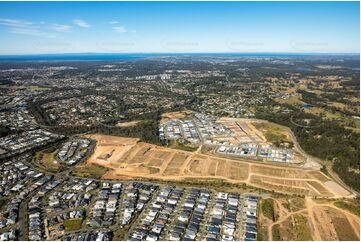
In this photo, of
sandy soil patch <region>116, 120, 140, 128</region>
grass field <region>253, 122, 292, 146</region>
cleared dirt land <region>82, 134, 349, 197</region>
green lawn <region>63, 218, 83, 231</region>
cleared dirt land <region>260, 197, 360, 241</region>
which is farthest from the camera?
sandy soil patch <region>116, 120, 140, 128</region>

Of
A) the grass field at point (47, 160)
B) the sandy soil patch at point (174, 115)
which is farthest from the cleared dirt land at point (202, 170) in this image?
the sandy soil patch at point (174, 115)

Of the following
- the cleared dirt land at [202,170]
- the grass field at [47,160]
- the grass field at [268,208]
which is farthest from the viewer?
the grass field at [47,160]

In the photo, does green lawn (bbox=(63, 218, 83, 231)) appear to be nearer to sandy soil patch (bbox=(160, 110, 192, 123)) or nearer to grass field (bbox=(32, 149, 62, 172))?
grass field (bbox=(32, 149, 62, 172))

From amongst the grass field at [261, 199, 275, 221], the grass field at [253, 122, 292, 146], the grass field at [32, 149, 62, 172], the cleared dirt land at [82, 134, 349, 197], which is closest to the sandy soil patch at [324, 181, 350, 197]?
the cleared dirt land at [82, 134, 349, 197]

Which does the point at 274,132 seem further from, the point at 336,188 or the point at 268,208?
the point at 268,208

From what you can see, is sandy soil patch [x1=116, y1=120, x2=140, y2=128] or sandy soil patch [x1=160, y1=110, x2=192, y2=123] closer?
sandy soil patch [x1=116, y1=120, x2=140, y2=128]

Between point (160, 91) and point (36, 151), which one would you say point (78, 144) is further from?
point (160, 91)

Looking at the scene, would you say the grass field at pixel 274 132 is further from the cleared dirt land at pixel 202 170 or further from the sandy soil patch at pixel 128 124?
the sandy soil patch at pixel 128 124

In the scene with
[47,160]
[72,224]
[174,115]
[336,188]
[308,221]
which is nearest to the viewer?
[72,224]

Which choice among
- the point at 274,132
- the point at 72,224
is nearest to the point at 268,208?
the point at 72,224

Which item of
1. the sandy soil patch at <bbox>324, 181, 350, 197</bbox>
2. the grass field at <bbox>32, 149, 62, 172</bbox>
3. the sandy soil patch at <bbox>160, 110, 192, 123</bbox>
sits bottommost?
the sandy soil patch at <bbox>160, 110, 192, 123</bbox>
